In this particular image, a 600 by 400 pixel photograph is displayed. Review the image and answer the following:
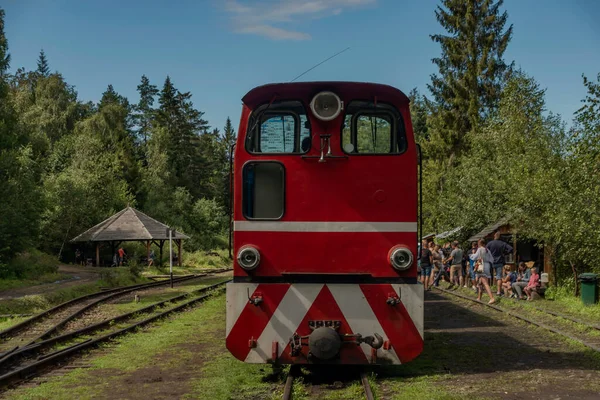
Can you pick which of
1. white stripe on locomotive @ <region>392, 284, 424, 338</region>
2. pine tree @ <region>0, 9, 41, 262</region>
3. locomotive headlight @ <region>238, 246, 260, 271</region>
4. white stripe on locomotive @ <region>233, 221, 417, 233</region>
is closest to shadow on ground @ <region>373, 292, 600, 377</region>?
white stripe on locomotive @ <region>392, 284, 424, 338</region>

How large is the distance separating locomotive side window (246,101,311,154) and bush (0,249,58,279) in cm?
2533

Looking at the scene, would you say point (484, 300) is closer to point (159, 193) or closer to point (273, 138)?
point (273, 138)

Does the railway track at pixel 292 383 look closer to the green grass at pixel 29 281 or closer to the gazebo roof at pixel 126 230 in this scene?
the green grass at pixel 29 281

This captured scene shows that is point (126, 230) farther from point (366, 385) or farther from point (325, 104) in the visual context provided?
point (366, 385)

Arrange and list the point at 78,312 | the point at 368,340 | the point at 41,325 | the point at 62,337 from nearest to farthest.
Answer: the point at 368,340 < the point at 62,337 < the point at 41,325 < the point at 78,312

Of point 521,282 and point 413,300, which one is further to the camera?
point 521,282

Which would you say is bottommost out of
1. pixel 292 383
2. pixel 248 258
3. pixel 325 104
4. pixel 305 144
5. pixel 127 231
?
pixel 292 383

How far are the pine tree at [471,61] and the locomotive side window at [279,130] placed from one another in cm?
3758

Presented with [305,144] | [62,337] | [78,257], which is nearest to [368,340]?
[305,144]

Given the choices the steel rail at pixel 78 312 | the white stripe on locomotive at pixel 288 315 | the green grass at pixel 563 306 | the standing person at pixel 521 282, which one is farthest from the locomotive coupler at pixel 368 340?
the standing person at pixel 521 282

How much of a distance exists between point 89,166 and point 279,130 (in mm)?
54204

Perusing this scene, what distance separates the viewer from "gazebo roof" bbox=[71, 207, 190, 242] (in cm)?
4359

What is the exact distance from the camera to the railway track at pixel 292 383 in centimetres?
723

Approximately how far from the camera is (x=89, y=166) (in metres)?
59.3
